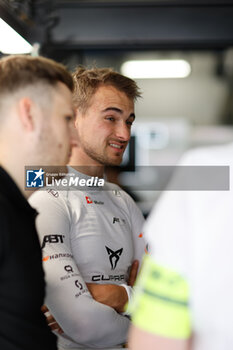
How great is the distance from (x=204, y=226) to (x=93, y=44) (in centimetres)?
370

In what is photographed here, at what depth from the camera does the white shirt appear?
129 centimetres

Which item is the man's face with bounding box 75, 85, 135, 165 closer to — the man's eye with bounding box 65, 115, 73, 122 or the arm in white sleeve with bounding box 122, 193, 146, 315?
the arm in white sleeve with bounding box 122, 193, 146, 315

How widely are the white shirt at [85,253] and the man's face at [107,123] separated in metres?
0.19

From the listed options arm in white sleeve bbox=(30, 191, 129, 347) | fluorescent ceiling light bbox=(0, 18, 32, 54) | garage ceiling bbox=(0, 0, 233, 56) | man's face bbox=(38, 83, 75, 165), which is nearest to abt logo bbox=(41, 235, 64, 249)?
arm in white sleeve bbox=(30, 191, 129, 347)

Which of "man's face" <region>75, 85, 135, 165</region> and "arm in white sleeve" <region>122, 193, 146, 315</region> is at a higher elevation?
"man's face" <region>75, 85, 135, 165</region>

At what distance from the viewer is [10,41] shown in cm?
180

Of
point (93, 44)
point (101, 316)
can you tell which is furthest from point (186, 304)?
point (93, 44)

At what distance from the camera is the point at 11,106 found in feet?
3.40

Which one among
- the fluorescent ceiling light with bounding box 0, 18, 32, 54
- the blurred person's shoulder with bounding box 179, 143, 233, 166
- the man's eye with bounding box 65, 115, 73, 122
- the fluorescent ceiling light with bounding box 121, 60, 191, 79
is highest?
the fluorescent ceiling light with bounding box 121, 60, 191, 79

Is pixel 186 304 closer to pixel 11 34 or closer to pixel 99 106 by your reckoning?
pixel 99 106

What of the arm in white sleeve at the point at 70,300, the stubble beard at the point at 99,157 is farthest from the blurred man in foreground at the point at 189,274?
the stubble beard at the point at 99,157

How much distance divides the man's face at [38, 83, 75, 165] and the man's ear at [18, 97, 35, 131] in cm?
3

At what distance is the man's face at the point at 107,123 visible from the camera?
155 cm

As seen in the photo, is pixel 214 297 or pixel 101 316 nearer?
pixel 214 297
